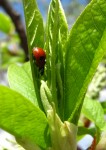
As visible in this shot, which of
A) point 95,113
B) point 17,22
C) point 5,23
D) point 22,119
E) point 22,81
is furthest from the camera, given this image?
point 5,23

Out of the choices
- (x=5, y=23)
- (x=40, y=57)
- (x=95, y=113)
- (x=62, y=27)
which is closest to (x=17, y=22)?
(x=5, y=23)

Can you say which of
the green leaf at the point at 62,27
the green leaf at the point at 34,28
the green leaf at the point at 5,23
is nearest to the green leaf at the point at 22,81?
the green leaf at the point at 34,28

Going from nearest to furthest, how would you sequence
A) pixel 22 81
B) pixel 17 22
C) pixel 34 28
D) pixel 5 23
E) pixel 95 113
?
pixel 34 28
pixel 22 81
pixel 95 113
pixel 17 22
pixel 5 23

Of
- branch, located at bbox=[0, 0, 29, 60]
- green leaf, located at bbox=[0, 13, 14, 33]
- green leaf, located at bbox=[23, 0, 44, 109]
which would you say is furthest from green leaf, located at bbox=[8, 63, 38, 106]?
green leaf, located at bbox=[0, 13, 14, 33]

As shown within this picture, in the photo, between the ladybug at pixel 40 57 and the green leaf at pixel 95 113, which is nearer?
the ladybug at pixel 40 57

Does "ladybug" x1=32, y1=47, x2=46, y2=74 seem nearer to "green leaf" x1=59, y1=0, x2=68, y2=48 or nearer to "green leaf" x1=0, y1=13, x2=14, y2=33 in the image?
"green leaf" x1=59, y1=0, x2=68, y2=48

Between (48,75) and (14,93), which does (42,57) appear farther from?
(14,93)

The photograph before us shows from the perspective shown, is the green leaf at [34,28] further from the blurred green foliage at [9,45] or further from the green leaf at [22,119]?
the blurred green foliage at [9,45]

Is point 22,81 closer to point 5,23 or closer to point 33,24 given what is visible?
point 33,24
